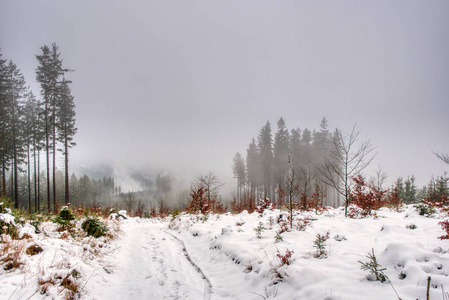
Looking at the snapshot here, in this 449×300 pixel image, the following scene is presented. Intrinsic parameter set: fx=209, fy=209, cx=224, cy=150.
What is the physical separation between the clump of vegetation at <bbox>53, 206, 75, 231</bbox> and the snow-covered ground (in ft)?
4.06

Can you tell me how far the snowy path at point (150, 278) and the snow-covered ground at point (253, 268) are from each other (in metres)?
0.02

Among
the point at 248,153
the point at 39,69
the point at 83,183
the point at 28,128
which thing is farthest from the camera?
the point at 83,183

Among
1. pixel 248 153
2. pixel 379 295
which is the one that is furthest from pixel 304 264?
pixel 248 153

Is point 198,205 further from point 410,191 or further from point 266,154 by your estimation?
point 410,191

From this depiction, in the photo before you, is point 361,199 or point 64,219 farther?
point 361,199

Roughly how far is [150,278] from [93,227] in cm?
372

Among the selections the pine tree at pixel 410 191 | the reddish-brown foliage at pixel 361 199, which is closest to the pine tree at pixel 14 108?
the reddish-brown foliage at pixel 361 199

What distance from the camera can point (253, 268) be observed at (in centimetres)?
461

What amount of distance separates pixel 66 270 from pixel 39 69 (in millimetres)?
26435

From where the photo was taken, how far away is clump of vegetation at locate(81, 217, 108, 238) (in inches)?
276

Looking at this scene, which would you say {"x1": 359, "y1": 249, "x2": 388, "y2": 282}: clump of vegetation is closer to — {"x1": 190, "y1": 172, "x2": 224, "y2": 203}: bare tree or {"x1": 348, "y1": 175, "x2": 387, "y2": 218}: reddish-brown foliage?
{"x1": 348, "y1": 175, "x2": 387, "y2": 218}: reddish-brown foliage

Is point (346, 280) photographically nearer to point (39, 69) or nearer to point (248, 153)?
point (39, 69)

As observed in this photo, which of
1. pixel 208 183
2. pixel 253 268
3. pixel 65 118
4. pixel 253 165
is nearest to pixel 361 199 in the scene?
pixel 253 268

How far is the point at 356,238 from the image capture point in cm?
537
